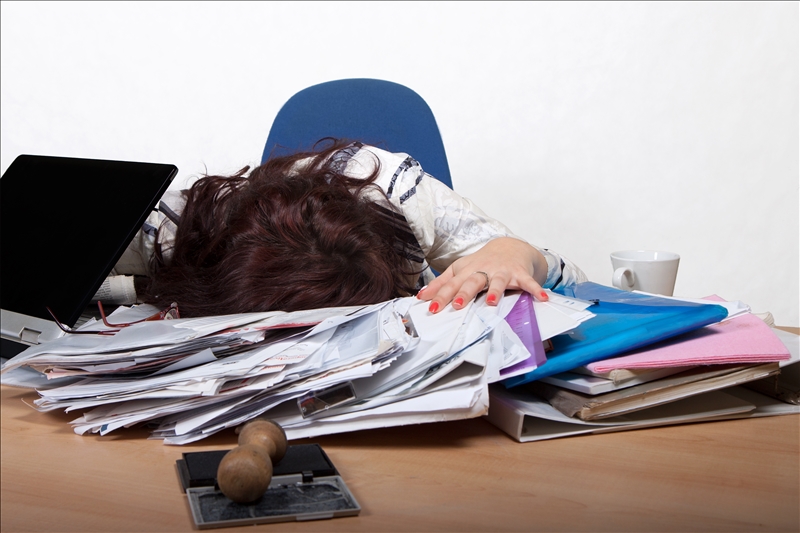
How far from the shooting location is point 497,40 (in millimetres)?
2297

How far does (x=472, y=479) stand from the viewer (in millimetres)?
451

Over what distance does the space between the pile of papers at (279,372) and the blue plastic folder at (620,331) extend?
0.02 m

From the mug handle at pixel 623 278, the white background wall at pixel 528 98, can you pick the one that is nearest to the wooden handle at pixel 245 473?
the mug handle at pixel 623 278

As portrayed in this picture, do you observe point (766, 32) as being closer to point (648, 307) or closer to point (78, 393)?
point (648, 307)

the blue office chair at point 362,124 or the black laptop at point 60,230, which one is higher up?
the blue office chair at point 362,124

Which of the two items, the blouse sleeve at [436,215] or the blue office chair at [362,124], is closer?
the blouse sleeve at [436,215]

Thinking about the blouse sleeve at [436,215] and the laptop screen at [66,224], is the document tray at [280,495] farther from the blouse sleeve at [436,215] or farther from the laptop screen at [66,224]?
the blouse sleeve at [436,215]

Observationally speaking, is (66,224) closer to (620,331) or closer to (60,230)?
(60,230)

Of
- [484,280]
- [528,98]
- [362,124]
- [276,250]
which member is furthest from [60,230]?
[528,98]

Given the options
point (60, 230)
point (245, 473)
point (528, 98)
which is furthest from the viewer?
point (528, 98)

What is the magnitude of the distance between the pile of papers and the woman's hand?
0.09 m

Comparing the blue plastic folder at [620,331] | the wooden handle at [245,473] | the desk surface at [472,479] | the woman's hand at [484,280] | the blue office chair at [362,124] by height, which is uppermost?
the blue office chair at [362,124]

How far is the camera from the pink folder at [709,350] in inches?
21.3

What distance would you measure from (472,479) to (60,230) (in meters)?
0.50
